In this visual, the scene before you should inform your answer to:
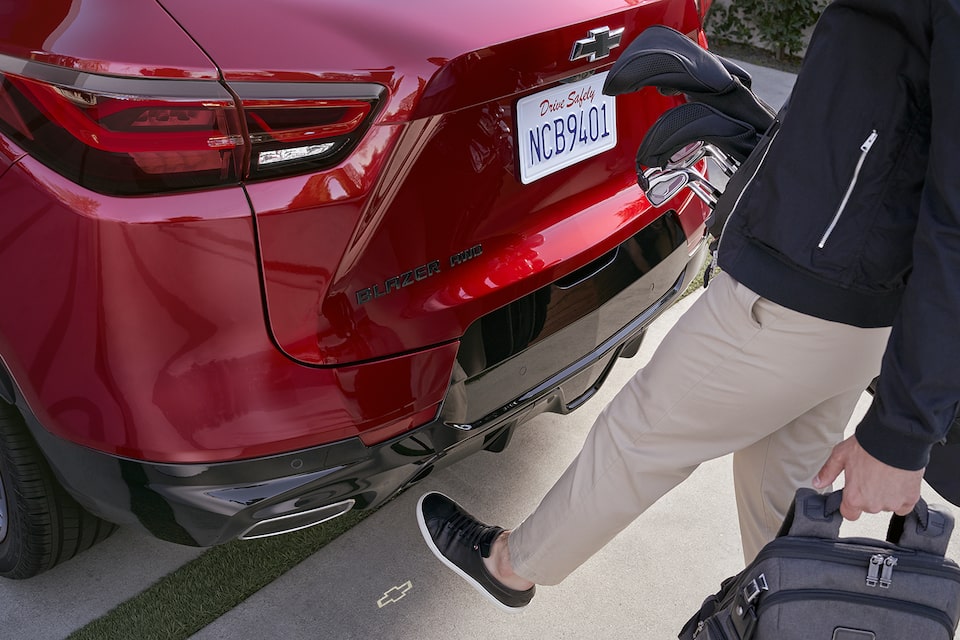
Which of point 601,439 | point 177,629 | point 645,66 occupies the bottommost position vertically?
point 177,629

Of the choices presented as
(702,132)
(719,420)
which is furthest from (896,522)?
(702,132)

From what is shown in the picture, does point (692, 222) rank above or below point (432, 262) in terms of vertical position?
below

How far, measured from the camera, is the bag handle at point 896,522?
4.80 feet

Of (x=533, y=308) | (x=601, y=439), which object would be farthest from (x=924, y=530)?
(x=533, y=308)

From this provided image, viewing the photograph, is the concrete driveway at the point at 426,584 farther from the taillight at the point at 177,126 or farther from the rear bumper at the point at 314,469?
the taillight at the point at 177,126

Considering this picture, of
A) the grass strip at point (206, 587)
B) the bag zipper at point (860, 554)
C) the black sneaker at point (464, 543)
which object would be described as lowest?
the grass strip at point (206, 587)

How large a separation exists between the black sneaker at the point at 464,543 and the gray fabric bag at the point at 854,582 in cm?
70

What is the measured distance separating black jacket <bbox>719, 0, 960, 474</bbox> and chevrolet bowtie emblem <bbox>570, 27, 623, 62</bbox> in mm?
486

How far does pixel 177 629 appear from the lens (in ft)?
7.04

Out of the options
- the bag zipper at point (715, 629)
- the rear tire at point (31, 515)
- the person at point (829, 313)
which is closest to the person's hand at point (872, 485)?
the person at point (829, 313)

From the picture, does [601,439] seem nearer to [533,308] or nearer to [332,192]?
[533,308]

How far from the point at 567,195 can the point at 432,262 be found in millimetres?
392

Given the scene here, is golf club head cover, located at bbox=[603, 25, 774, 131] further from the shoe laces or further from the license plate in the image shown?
the shoe laces

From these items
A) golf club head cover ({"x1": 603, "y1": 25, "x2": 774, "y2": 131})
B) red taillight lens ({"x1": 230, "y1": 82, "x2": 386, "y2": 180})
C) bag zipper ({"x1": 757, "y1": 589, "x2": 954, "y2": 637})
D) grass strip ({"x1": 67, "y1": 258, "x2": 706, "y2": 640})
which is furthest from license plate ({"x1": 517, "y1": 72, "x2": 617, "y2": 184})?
grass strip ({"x1": 67, "y1": 258, "x2": 706, "y2": 640})
